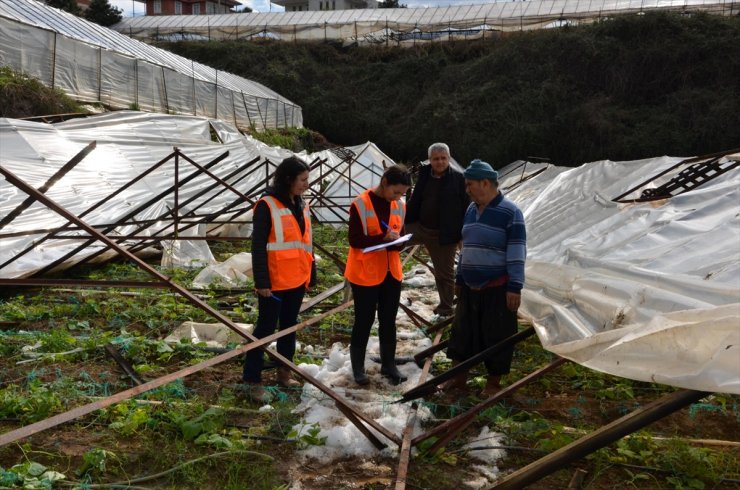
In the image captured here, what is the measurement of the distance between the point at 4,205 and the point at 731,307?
305 inches

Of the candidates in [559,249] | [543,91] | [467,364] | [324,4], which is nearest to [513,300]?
[467,364]

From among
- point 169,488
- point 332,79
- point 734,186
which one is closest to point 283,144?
point 332,79

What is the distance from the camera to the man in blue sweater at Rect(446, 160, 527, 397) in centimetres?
353

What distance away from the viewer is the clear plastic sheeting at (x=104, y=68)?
41.2ft

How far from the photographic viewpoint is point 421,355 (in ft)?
14.7

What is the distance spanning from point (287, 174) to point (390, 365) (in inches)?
63.9

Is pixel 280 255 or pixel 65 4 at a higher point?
pixel 65 4

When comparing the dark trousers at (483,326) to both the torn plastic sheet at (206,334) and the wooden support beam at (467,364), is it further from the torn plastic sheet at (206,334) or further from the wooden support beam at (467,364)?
the torn plastic sheet at (206,334)

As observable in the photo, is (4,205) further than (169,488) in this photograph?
Yes

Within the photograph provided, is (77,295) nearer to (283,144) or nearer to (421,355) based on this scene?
(421,355)

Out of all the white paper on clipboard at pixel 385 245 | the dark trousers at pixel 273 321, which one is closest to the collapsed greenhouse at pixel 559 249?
the dark trousers at pixel 273 321

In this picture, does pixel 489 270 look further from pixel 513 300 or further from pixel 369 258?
pixel 369 258

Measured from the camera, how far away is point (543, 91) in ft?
84.5

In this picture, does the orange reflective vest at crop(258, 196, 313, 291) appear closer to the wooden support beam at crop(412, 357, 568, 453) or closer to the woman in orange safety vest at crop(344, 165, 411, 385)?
the woman in orange safety vest at crop(344, 165, 411, 385)
